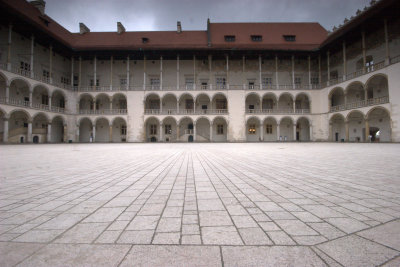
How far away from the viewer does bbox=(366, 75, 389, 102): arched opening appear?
25.0 metres

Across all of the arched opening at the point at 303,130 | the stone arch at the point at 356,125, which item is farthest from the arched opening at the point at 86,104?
the stone arch at the point at 356,125

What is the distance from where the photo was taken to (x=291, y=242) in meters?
1.66

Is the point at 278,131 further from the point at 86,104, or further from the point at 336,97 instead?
the point at 86,104

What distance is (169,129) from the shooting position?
3469cm

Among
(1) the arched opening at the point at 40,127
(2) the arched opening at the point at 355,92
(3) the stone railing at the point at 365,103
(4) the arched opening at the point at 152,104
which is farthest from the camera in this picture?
(4) the arched opening at the point at 152,104

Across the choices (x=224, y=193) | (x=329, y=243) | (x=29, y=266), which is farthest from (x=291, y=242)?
(x=29, y=266)

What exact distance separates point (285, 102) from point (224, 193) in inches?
1412

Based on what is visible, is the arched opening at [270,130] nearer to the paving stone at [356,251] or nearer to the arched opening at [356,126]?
the arched opening at [356,126]

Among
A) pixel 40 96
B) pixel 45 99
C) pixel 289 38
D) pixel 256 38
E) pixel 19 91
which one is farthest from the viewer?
pixel 256 38

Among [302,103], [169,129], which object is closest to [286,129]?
[302,103]

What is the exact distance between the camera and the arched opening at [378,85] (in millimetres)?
24972

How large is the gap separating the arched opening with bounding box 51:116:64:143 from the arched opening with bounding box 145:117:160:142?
13.2 meters

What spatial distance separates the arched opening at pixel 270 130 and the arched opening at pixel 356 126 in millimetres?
10554

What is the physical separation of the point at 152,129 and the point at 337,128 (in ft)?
102
